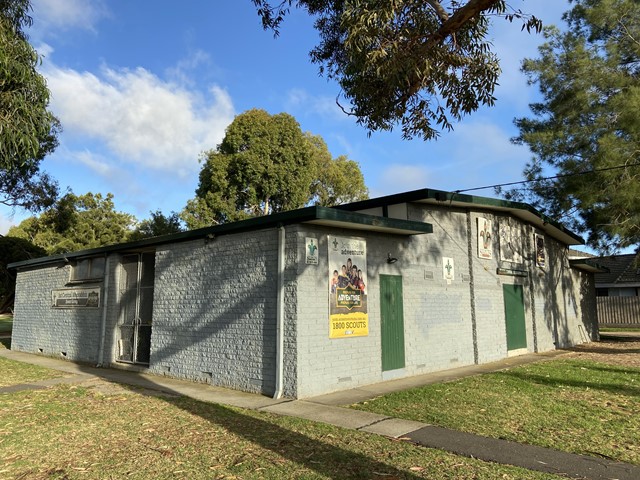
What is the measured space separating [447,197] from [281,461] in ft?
28.7

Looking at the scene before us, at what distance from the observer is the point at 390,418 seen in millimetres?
7113

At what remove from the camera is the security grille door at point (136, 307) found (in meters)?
12.8

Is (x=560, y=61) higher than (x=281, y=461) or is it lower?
higher

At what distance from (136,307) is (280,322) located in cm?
585

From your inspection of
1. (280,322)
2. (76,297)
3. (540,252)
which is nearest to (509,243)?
(540,252)

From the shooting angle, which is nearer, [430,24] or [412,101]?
[430,24]

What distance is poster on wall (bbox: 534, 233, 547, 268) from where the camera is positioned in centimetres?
1719

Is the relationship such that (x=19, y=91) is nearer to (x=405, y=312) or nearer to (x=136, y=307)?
(x=136, y=307)

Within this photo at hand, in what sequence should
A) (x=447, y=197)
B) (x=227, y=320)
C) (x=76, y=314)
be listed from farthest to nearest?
1. (x=76, y=314)
2. (x=447, y=197)
3. (x=227, y=320)

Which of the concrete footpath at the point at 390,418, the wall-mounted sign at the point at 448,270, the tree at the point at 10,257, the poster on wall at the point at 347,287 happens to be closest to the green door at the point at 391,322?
the concrete footpath at the point at 390,418

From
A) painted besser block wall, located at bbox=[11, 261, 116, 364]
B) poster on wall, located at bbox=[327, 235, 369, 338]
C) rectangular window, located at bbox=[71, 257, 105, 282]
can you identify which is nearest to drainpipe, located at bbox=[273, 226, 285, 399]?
poster on wall, located at bbox=[327, 235, 369, 338]

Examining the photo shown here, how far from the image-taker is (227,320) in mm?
10055

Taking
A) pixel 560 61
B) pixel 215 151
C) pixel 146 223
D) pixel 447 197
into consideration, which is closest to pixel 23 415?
pixel 447 197

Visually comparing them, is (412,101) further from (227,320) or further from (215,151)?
(215,151)
